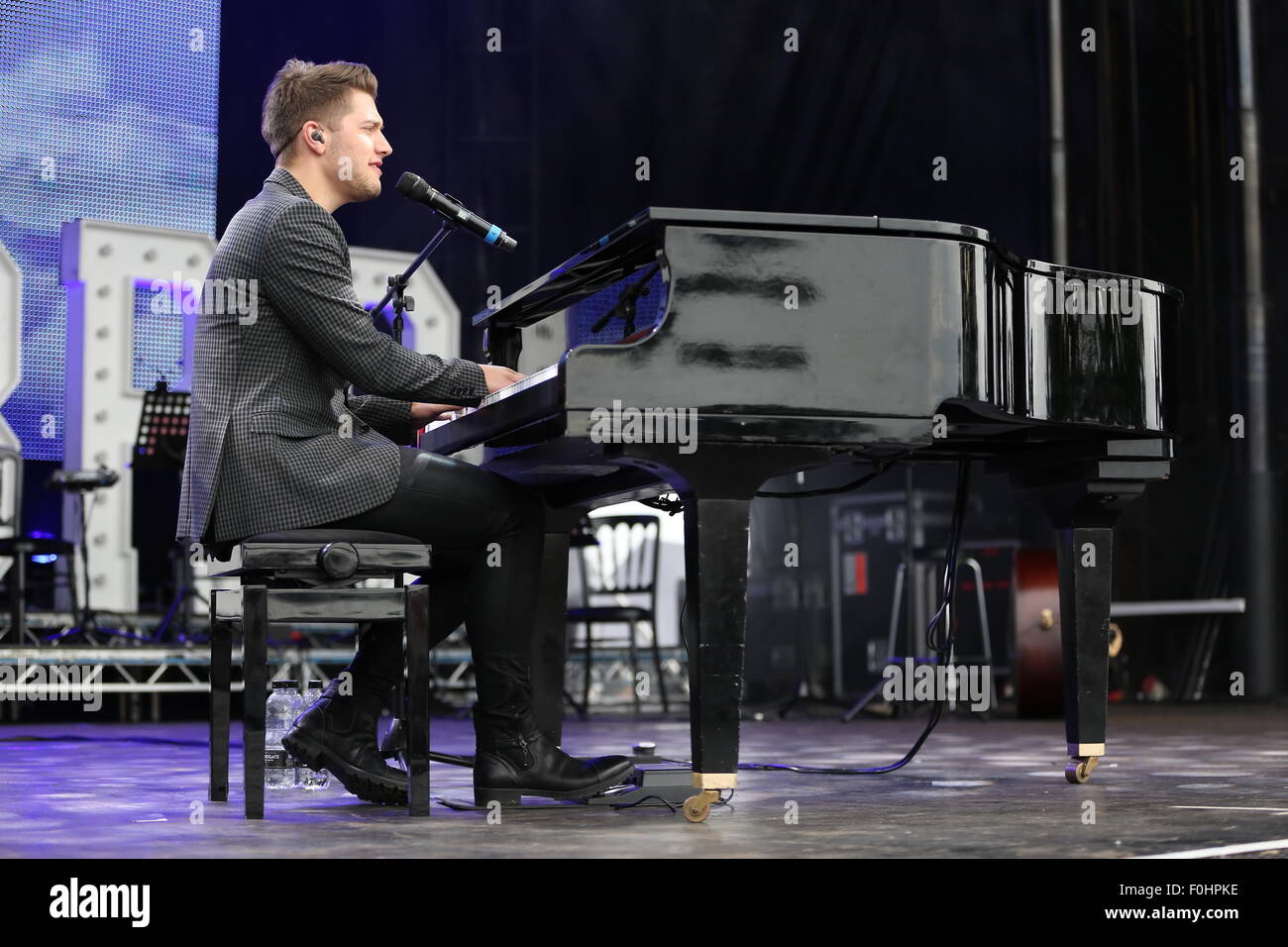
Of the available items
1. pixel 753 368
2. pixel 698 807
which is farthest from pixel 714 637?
pixel 753 368

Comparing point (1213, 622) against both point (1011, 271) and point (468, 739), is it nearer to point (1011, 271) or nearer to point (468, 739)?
point (468, 739)

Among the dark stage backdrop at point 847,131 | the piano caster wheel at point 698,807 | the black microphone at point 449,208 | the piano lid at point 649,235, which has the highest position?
the dark stage backdrop at point 847,131

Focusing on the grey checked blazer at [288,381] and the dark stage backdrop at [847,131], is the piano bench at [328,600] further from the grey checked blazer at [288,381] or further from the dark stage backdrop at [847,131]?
the dark stage backdrop at [847,131]

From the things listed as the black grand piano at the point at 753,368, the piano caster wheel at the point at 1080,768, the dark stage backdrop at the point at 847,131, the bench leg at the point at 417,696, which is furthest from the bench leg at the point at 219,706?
the dark stage backdrop at the point at 847,131

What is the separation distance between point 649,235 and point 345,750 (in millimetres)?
1112

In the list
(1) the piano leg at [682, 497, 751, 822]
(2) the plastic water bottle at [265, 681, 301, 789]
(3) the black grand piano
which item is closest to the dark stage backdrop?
(2) the plastic water bottle at [265, 681, 301, 789]

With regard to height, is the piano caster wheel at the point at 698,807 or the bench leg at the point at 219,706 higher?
the bench leg at the point at 219,706

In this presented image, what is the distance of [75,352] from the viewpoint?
711cm

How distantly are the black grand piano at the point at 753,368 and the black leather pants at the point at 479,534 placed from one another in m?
0.11

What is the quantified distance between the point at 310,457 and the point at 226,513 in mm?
184

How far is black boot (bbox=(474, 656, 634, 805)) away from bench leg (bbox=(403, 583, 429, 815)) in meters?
0.16

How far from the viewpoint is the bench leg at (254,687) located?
256cm

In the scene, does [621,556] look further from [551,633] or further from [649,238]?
[649,238]

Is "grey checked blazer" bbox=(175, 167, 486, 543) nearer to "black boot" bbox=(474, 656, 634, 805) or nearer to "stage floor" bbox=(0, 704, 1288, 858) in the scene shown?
"black boot" bbox=(474, 656, 634, 805)
